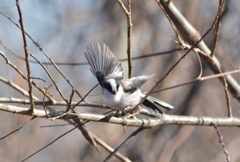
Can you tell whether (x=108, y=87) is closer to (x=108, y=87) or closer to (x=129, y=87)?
(x=108, y=87)

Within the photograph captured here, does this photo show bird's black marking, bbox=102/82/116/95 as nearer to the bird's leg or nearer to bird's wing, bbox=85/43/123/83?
bird's wing, bbox=85/43/123/83

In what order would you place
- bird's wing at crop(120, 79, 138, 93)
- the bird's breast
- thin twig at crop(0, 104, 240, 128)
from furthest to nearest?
bird's wing at crop(120, 79, 138, 93) < the bird's breast < thin twig at crop(0, 104, 240, 128)

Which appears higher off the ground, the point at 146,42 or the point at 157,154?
the point at 146,42

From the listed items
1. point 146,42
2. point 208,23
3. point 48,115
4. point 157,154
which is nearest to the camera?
point 48,115

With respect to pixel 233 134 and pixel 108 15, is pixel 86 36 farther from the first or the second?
pixel 233 134

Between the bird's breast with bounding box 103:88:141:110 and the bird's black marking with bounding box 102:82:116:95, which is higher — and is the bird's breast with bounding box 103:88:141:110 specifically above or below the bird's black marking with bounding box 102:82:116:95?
below

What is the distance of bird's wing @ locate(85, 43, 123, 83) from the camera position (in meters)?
2.30

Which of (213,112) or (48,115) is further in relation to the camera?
(213,112)

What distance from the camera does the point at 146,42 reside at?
5.80 m

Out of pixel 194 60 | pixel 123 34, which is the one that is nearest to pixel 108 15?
pixel 123 34

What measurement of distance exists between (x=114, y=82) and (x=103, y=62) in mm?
181

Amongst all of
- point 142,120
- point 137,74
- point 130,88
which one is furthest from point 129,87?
point 137,74

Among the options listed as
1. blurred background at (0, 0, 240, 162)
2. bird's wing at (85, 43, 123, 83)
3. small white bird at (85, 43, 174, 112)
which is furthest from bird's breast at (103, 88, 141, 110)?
blurred background at (0, 0, 240, 162)

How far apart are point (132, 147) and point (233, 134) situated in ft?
4.99
